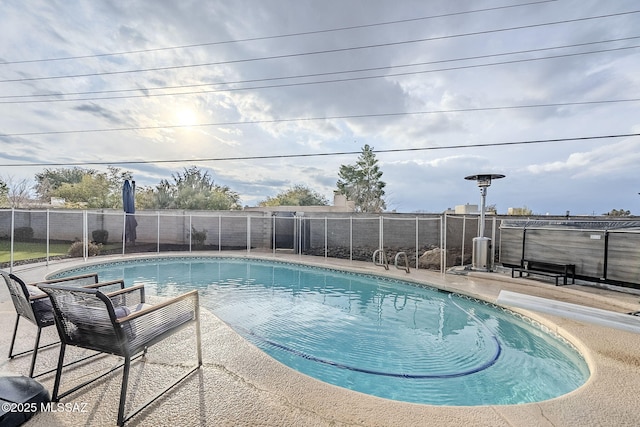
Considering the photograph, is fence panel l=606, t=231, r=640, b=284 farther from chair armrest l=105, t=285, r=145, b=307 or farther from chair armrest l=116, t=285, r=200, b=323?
chair armrest l=105, t=285, r=145, b=307

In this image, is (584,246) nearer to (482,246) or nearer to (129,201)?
(482,246)

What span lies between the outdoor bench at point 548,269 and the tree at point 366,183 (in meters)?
17.3

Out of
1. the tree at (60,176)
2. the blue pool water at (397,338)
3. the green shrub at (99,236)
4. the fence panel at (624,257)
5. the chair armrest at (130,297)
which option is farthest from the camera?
the tree at (60,176)

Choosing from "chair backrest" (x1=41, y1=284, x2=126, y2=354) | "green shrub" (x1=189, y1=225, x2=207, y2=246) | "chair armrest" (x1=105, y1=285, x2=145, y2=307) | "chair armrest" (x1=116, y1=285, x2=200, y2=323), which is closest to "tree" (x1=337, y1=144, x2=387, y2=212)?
"green shrub" (x1=189, y1=225, x2=207, y2=246)

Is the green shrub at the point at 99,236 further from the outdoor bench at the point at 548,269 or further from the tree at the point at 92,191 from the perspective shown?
the outdoor bench at the point at 548,269

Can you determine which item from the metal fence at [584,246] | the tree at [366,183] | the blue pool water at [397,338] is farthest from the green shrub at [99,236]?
the tree at [366,183]

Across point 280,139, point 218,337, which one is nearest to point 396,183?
point 280,139

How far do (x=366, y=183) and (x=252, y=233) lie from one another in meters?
14.7

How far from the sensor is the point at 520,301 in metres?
4.47

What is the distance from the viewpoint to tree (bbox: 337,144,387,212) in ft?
80.4

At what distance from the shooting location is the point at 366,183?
24.8 meters

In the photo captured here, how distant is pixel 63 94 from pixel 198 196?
7.70m

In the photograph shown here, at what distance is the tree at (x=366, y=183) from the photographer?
24500 millimetres

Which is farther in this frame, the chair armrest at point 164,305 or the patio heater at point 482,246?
the patio heater at point 482,246
